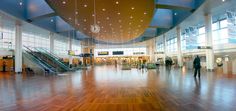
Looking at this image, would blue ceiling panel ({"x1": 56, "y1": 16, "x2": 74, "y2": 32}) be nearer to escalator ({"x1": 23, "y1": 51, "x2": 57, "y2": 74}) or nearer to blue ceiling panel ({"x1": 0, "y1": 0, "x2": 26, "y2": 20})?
escalator ({"x1": 23, "y1": 51, "x2": 57, "y2": 74})

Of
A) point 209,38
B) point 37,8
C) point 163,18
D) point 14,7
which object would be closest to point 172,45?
point 163,18

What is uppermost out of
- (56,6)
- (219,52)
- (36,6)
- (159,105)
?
(36,6)

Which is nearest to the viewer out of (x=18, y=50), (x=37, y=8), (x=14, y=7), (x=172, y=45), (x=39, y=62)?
(x=14, y=7)

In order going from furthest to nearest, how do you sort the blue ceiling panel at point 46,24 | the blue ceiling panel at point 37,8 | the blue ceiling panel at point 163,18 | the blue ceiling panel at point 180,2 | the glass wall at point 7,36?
the blue ceiling panel at point 163,18
the glass wall at point 7,36
the blue ceiling panel at point 46,24
the blue ceiling panel at point 37,8
the blue ceiling panel at point 180,2

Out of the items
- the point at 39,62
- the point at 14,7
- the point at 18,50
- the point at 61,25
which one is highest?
the point at 61,25

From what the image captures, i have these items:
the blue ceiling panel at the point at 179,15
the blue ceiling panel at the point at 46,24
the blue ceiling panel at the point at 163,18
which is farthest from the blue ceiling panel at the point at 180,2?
the blue ceiling panel at the point at 46,24

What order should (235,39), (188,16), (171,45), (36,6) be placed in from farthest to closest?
(171,45)
(188,16)
(36,6)
(235,39)

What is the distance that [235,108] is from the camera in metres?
4.19

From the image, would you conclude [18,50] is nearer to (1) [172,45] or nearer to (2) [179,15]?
(2) [179,15]

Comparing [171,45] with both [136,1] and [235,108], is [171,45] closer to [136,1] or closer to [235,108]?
[136,1]

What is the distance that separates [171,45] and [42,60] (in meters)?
25.9

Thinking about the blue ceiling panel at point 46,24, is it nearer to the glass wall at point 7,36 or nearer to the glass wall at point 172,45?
the glass wall at point 7,36

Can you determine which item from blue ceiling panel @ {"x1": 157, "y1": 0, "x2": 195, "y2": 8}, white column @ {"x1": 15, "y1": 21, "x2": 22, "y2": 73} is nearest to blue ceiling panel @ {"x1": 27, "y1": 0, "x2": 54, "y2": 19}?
white column @ {"x1": 15, "y1": 21, "x2": 22, "y2": 73}

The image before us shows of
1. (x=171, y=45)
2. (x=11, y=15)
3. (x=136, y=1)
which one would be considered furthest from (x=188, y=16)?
(x=171, y=45)
